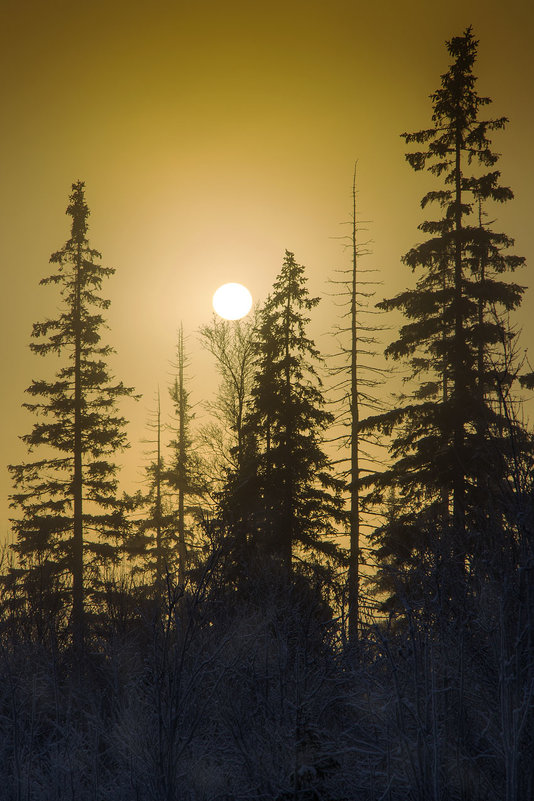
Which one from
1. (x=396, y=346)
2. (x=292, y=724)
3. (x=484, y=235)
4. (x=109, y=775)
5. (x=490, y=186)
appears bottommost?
(x=109, y=775)

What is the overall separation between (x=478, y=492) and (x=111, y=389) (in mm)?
15879

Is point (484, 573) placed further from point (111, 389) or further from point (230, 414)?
point (111, 389)

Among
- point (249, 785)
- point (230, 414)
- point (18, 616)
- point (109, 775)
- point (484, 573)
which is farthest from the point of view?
point (230, 414)

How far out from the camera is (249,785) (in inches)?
396

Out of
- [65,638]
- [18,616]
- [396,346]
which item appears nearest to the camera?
[18,616]

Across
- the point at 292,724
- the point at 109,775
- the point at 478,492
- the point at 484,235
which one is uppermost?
the point at 484,235

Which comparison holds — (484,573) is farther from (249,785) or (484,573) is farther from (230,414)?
(230,414)

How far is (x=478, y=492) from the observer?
60.3 ft

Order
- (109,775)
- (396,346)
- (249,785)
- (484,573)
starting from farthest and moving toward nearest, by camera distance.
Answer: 1. (396,346)
2. (109,775)
3. (249,785)
4. (484,573)

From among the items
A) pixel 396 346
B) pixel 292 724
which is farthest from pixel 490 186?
pixel 292 724

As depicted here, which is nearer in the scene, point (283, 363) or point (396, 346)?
point (396, 346)

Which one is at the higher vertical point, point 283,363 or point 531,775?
point 283,363

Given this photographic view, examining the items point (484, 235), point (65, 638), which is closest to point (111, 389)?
point (65, 638)

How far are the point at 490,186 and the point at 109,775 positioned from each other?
57.4 feet
